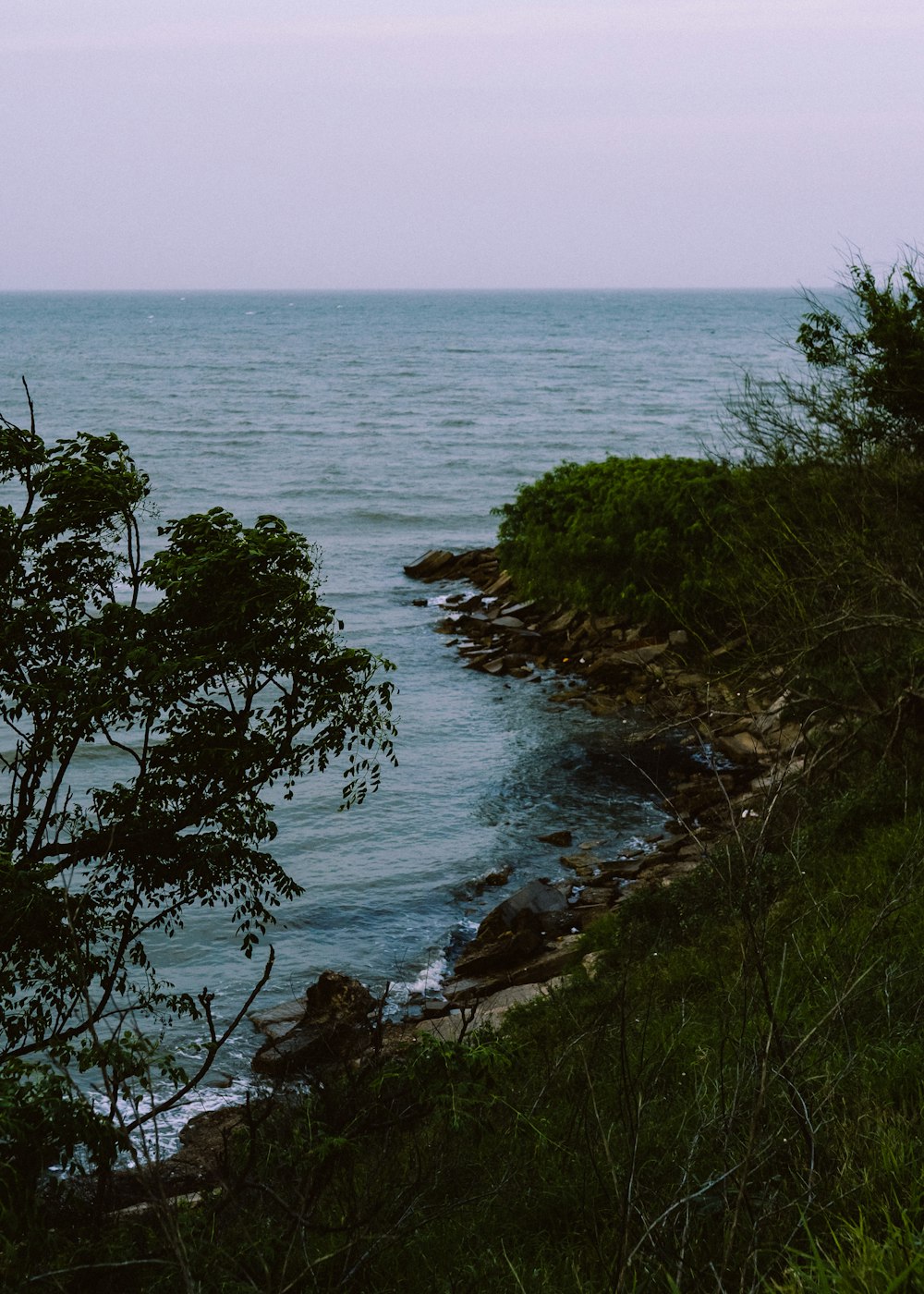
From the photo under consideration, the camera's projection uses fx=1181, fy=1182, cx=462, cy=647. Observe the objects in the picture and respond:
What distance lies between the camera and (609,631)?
2244 centimetres

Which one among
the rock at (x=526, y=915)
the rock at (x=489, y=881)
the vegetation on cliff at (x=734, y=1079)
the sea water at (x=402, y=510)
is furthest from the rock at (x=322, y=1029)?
the rock at (x=489, y=881)

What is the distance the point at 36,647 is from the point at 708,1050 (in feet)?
16.4

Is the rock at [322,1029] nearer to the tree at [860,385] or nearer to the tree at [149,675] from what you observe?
the tree at [149,675]

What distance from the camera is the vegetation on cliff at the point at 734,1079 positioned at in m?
4.34

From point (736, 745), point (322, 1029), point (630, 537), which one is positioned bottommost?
point (322, 1029)

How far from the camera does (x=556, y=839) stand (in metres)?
15.1

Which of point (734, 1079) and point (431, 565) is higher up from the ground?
point (431, 565)

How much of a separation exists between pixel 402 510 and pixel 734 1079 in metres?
33.4

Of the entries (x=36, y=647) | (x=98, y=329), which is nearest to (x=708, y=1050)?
(x=36, y=647)

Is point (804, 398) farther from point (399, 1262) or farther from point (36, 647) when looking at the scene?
point (399, 1262)

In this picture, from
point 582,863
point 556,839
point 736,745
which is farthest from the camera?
point 736,745

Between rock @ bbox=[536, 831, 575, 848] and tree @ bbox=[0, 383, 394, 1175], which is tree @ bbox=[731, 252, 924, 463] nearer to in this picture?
rock @ bbox=[536, 831, 575, 848]

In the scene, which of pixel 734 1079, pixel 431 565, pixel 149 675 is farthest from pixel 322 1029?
pixel 431 565

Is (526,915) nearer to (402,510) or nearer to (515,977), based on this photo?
(515,977)
